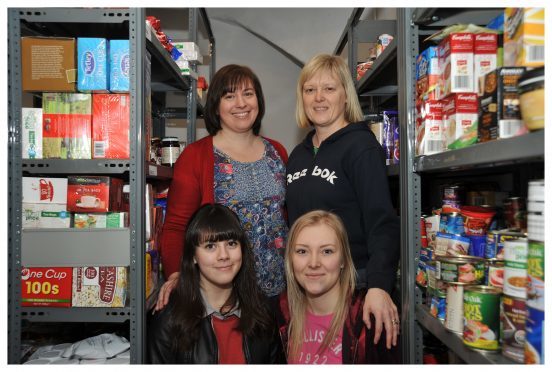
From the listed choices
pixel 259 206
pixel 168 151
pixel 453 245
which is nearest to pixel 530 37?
pixel 453 245

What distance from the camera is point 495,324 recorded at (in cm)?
125

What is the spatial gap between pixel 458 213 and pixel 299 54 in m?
3.35

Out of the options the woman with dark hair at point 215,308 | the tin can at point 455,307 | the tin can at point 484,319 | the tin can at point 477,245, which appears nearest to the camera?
the tin can at point 484,319

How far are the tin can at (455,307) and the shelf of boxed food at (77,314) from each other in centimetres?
123

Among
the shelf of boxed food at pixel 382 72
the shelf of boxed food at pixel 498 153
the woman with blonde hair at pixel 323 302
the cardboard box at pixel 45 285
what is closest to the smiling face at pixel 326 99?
the shelf of boxed food at pixel 382 72

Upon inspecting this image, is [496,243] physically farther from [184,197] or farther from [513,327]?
[184,197]

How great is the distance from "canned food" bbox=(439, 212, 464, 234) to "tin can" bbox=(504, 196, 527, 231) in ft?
0.71

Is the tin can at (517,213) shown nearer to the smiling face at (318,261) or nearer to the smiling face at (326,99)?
the smiling face at (318,261)

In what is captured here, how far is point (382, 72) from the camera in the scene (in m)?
2.69

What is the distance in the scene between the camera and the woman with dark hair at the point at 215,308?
6.29 feet

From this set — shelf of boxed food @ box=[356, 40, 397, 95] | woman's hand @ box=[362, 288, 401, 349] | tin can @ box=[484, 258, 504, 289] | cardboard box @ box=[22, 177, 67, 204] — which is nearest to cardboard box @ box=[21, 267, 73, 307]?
cardboard box @ box=[22, 177, 67, 204]

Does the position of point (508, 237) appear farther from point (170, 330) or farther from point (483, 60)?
point (170, 330)

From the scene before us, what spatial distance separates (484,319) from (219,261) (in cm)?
110
